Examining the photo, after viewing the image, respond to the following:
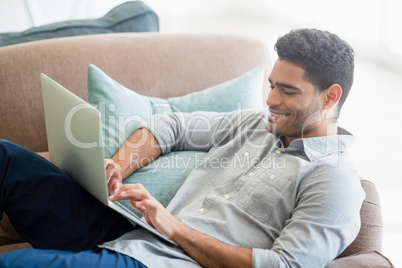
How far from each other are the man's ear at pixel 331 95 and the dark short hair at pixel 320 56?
0.01 metres

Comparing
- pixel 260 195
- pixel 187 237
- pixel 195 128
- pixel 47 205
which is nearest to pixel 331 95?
pixel 260 195

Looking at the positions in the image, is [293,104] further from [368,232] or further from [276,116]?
[368,232]

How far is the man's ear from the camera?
157cm

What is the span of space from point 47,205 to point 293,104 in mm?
801

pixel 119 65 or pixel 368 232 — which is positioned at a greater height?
pixel 119 65

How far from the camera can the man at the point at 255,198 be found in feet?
4.44

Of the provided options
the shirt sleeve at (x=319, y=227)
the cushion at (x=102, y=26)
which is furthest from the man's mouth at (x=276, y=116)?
the cushion at (x=102, y=26)

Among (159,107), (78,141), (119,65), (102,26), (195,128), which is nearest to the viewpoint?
(78,141)

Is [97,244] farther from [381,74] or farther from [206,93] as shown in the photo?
[381,74]

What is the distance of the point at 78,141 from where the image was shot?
1323mm

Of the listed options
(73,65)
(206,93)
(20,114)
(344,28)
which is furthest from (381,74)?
(20,114)

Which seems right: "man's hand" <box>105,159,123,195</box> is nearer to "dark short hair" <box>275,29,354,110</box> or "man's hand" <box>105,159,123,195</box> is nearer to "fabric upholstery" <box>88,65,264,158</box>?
"fabric upholstery" <box>88,65,264,158</box>

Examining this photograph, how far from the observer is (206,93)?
2.03 meters

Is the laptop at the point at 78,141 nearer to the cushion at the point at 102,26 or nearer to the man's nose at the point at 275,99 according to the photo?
the man's nose at the point at 275,99
